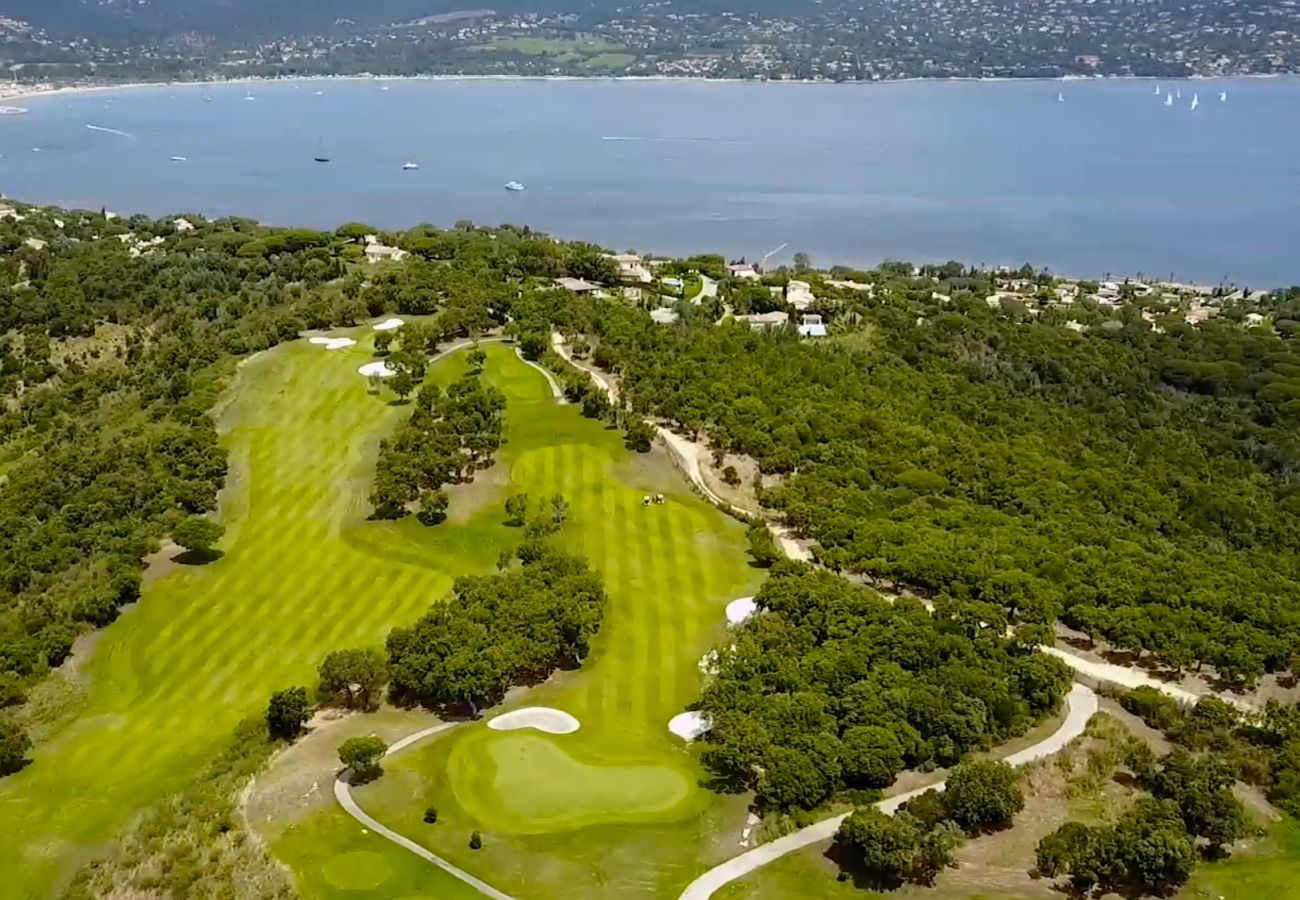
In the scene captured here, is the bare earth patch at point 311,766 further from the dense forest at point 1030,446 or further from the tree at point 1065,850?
the dense forest at point 1030,446

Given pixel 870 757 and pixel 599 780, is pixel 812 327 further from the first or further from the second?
pixel 599 780

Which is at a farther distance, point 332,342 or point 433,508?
point 332,342

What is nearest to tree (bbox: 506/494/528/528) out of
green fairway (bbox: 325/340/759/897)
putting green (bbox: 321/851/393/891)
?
green fairway (bbox: 325/340/759/897)

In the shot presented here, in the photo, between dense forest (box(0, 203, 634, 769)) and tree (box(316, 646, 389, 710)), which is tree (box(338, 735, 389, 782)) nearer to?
tree (box(316, 646, 389, 710))

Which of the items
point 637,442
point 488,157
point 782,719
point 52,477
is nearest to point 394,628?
point 782,719

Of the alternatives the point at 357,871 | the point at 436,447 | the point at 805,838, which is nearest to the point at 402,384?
the point at 436,447

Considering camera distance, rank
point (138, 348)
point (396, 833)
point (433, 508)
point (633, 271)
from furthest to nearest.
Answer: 1. point (633, 271)
2. point (138, 348)
3. point (433, 508)
4. point (396, 833)

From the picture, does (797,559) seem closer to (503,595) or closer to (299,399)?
(503,595)
